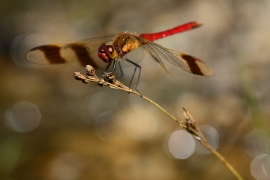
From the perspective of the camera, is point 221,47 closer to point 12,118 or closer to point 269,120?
point 269,120

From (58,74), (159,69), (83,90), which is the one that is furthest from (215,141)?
(58,74)

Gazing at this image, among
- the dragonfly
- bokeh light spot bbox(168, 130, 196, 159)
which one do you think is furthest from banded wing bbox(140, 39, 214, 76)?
bokeh light spot bbox(168, 130, 196, 159)

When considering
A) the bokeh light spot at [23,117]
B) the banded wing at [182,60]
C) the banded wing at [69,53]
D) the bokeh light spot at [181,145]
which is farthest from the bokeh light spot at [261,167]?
the bokeh light spot at [23,117]

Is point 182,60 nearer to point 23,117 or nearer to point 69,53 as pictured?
point 69,53

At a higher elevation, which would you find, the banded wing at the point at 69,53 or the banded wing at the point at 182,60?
the banded wing at the point at 69,53

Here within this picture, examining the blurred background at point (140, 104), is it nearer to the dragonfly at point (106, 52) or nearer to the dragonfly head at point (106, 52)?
the dragonfly at point (106, 52)

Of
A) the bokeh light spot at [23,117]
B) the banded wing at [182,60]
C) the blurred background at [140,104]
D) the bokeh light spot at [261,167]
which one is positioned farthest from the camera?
the bokeh light spot at [23,117]

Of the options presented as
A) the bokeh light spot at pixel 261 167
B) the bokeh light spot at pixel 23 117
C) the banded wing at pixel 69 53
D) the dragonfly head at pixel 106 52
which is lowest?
the bokeh light spot at pixel 261 167
